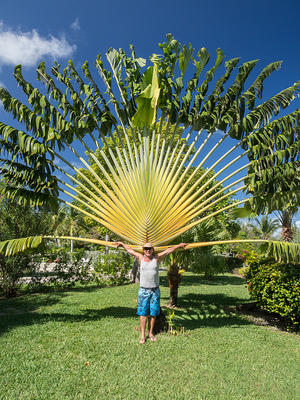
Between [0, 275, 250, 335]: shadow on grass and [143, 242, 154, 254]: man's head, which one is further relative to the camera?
[0, 275, 250, 335]: shadow on grass

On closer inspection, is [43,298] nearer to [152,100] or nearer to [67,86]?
[67,86]

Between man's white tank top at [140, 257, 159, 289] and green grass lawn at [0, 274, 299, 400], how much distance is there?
113 cm

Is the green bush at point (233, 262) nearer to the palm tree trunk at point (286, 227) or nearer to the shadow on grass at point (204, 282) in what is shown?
the shadow on grass at point (204, 282)

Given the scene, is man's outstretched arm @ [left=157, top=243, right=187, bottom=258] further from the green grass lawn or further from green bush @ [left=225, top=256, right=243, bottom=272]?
green bush @ [left=225, top=256, right=243, bottom=272]

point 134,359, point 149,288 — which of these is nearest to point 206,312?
point 149,288

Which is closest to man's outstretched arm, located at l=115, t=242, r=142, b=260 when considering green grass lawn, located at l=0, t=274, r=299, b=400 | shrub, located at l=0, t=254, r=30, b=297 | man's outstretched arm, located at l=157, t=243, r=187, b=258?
man's outstretched arm, located at l=157, t=243, r=187, b=258

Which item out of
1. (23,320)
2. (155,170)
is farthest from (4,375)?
(155,170)

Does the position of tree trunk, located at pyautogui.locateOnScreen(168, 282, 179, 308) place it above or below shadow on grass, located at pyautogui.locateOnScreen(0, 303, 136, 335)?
above

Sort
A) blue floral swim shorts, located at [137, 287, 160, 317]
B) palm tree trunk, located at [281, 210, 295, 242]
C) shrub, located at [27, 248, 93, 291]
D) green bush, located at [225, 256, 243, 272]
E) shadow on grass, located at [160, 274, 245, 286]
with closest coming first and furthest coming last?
blue floral swim shorts, located at [137, 287, 160, 317]
shrub, located at [27, 248, 93, 291]
palm tree trunk, located at [281, 210, 295, 242]
shadow on grass, located at [160, 274, 245, 286]
green bush, located at [225, 256, 243, 272]

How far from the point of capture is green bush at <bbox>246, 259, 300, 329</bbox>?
20.1 ft

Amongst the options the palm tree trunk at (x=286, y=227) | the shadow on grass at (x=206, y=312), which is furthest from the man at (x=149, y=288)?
the palm tree trunk at (x=286, y=227)

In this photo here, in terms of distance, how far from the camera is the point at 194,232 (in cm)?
820

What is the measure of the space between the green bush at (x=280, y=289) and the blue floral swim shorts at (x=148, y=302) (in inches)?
132

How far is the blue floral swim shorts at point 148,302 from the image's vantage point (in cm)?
511
